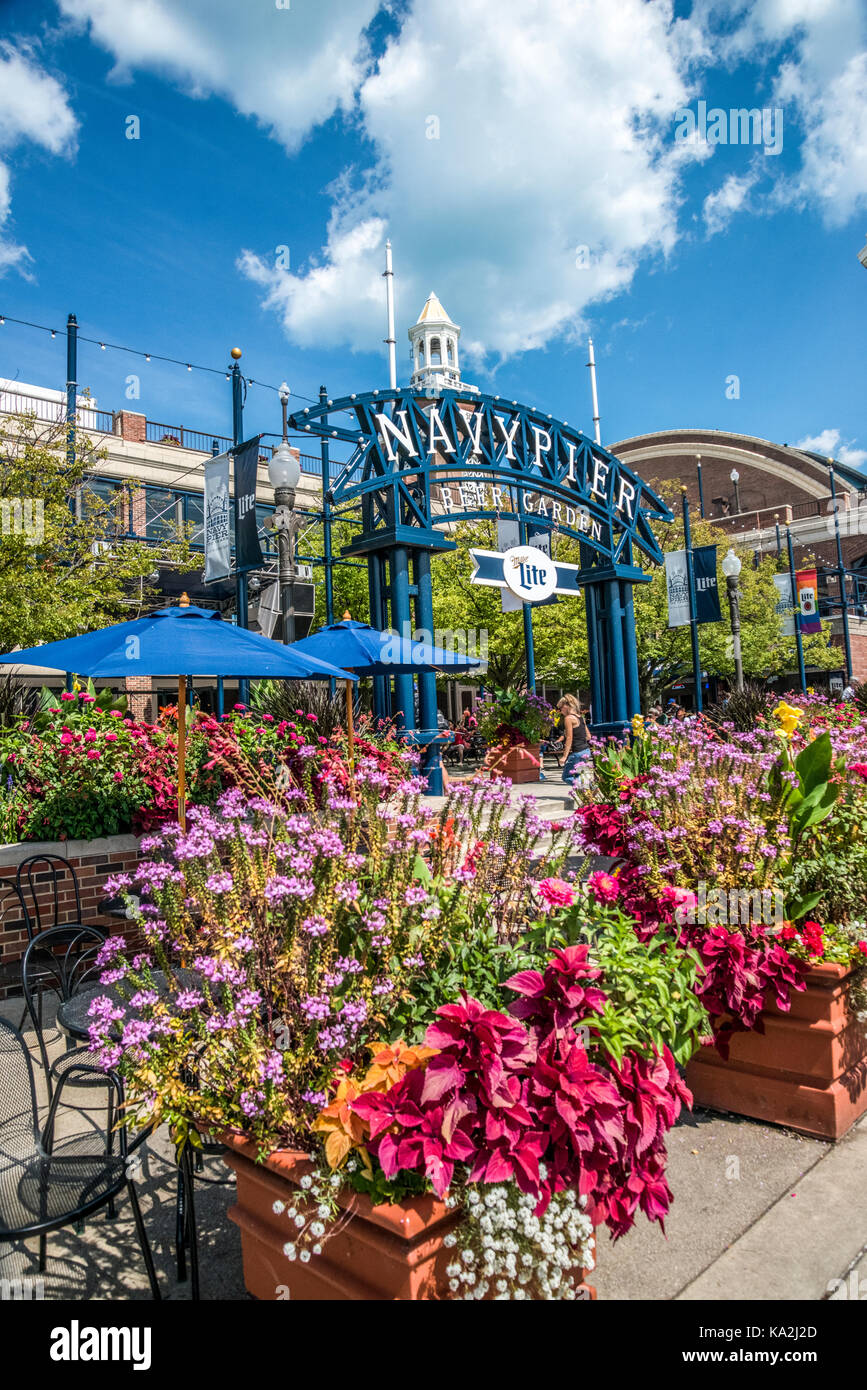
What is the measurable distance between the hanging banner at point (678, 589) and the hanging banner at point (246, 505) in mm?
11636

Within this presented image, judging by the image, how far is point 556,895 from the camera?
2.75 metres

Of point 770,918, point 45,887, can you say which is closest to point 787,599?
point 770,918

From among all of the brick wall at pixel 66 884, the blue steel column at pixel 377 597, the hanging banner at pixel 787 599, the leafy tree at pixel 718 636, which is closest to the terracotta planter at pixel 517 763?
the blue steel column at pixel 377 597

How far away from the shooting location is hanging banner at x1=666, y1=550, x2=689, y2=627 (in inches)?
801

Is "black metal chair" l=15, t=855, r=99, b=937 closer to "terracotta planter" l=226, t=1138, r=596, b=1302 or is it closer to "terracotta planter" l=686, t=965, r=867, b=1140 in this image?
"terracotta planter" l=226, t=1138, r=596, b=1302

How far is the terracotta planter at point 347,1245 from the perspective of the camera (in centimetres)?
187

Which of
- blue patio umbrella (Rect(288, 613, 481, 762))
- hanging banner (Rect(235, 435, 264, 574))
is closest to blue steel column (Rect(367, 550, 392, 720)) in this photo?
blue patio umbrella (Rect(288, 613, 481, 762))

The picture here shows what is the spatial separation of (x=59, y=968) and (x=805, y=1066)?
3534 millimetres

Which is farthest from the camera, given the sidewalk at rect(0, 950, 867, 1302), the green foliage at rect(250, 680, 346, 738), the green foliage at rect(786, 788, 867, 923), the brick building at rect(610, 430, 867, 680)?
the brick building at rect(610, 430, 867, 680)

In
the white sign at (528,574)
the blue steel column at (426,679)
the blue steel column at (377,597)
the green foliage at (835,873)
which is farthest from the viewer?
the white sign at (528,574)

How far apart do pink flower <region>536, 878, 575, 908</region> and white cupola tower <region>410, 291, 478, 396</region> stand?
241 ft

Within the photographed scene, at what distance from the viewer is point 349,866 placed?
8.09ft

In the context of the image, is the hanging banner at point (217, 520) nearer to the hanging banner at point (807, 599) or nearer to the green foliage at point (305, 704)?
the green foliage at point (305, 704)

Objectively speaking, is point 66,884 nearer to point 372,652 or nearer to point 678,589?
point 372,652
